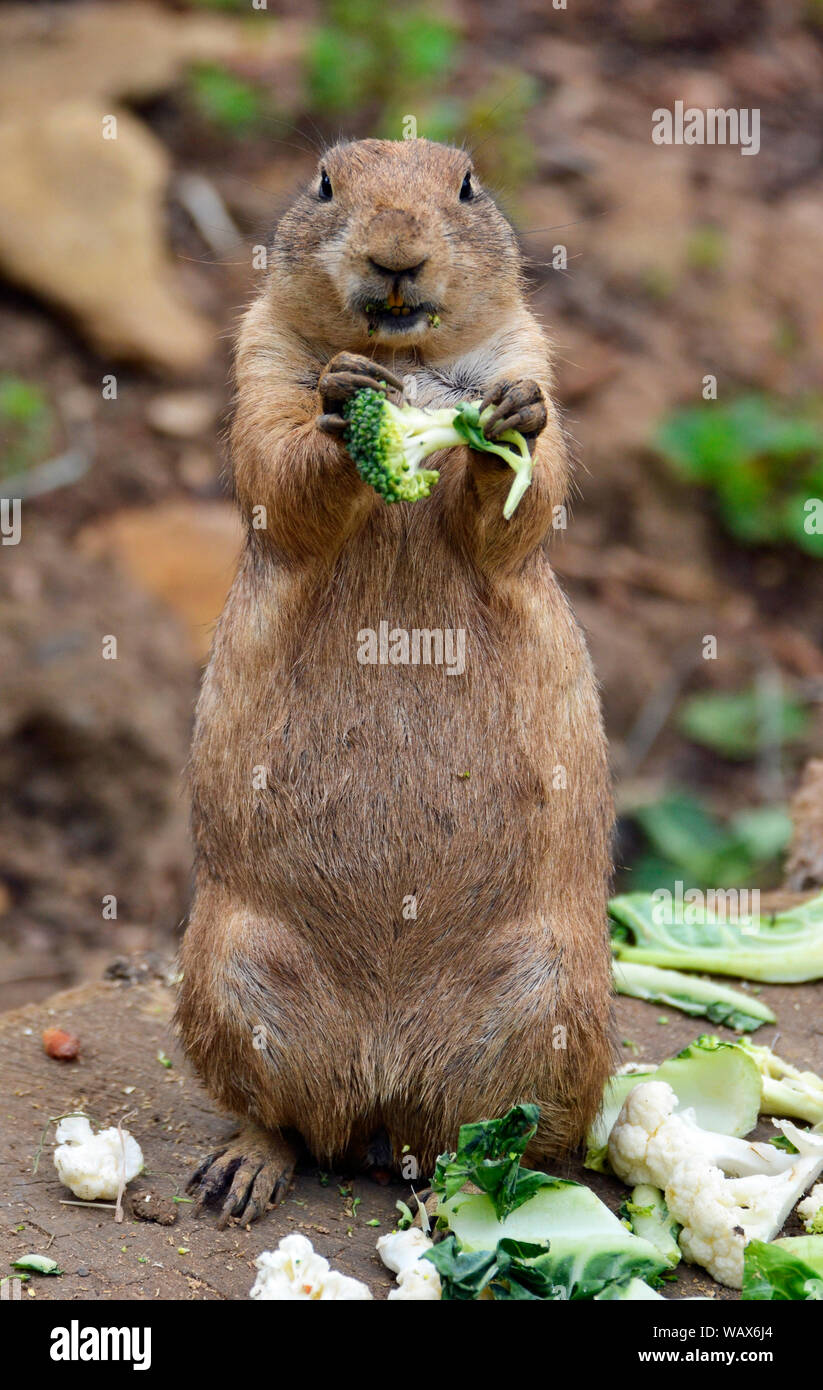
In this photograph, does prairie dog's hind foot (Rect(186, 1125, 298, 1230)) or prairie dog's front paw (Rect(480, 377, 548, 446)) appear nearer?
prairie dog's front paw (Rect(480, 377, 548, 446))

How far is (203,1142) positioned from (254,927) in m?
1.06

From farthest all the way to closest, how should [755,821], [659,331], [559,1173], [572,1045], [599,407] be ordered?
[659,331]
[599,407]
[755,821]
[559,1173]
[572,1045]

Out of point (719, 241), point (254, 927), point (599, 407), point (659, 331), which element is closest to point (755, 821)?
point (599, 407)

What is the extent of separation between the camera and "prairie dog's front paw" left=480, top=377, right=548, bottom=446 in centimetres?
488

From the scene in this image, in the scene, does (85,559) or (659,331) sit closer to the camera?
(85,559)

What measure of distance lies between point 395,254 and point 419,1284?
327 cm

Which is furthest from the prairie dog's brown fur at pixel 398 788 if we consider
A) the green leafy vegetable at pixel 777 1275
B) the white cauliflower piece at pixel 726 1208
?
the green leafy vegetable at pixel 777 1275

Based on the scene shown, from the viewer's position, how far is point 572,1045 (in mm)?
5305

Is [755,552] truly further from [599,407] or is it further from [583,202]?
[583,202]

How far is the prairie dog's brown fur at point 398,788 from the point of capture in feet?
17.3

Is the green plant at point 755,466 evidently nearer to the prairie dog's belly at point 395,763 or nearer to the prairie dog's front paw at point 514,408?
the prairie dog's belly at point 395,763

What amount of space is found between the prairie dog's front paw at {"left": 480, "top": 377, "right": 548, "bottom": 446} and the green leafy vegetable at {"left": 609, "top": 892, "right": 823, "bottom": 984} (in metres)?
3.28

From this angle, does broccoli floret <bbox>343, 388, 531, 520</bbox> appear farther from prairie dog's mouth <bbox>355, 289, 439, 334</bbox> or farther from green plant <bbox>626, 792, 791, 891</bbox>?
green plant <bbox>626, 792, 791, 891</bbox>

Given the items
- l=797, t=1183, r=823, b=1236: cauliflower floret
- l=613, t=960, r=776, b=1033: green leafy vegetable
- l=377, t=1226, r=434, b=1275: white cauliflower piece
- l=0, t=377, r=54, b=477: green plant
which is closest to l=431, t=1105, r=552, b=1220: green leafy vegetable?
l=377, t=1226, r=434, b=1275: white cauliflower piece
